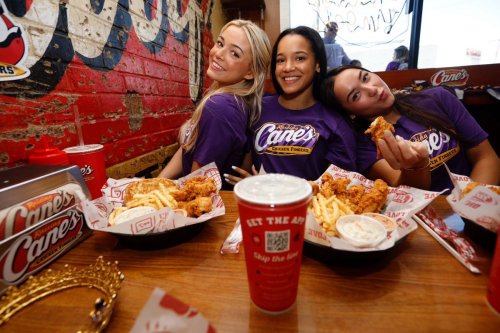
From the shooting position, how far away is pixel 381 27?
15.5 feet

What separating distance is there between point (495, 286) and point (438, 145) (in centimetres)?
142

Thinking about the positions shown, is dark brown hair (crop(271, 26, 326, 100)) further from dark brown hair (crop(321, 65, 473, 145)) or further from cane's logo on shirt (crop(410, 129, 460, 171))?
cane's logo on shirt (crop(410, 129, 460, 171))

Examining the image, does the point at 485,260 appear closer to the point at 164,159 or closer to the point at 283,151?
the point at 283,151

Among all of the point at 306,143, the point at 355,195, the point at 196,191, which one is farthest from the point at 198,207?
the point at 306,143

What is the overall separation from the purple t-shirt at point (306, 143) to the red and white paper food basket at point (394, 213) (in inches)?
21.5

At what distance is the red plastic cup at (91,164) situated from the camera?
112 cm

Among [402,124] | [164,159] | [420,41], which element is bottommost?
[164,159]

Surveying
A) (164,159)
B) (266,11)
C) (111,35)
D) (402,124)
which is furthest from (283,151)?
(266,11)

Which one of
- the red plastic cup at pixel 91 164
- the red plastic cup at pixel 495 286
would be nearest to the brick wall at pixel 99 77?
the red plastic cup at pixel 91 164

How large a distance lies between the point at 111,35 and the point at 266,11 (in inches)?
140

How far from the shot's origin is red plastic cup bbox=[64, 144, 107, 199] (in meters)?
1.12

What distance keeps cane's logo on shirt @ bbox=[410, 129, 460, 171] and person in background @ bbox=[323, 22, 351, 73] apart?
11.9 feet

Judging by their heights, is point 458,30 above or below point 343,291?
Result: above

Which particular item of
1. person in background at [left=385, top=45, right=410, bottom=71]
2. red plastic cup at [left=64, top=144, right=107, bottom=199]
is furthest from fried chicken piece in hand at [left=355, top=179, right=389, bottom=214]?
person in background at [left=385, top=45, right=410, bottom=71]
